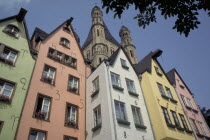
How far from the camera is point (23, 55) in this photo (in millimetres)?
18078

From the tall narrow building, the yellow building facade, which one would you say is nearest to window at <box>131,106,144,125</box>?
the yellow building facade

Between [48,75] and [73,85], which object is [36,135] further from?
[73,85]

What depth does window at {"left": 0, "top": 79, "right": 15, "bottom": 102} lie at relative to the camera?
14.2 m

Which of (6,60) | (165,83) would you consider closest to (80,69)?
(6,60)

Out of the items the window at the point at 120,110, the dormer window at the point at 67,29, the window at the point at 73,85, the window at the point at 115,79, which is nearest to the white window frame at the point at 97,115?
the window at the point at 120,110

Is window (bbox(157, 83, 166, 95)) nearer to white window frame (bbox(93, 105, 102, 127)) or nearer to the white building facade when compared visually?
the white building facade

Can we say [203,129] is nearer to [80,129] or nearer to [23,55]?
[80,129]

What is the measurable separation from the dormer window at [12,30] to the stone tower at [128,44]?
6898 centimetres

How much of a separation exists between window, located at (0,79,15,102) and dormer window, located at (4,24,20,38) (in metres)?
5.94

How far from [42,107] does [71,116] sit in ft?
9.91

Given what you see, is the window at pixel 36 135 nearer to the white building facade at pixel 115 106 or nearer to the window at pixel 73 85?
the white building facade at pixel 115 106

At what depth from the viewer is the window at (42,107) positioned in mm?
15476

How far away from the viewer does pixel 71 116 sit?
1770 centimetres

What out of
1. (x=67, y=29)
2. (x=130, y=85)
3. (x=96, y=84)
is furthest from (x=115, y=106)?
(x=67, y=29)
